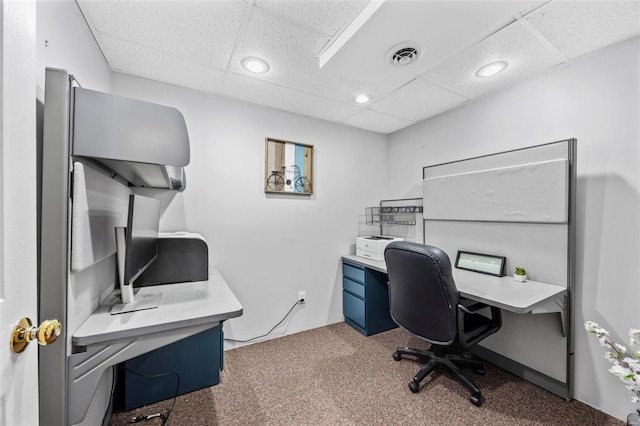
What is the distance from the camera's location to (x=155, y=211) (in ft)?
5.15

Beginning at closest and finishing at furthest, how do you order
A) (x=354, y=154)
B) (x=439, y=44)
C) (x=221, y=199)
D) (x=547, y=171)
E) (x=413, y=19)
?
(x=413, y=19) < (x=439, y=44) < (x=547, y=171) < (x=221, y=199) < (x=354, y=154)

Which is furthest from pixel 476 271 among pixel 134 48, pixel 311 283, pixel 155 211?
pixel 134 48

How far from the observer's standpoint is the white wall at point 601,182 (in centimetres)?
151

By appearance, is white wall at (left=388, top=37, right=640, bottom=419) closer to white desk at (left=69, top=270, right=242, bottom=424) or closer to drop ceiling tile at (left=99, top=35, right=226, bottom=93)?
white desk at (left=69, top=270, right=242, bottom=424)

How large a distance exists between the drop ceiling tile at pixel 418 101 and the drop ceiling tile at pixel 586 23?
731mm

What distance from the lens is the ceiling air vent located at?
1.56 metres

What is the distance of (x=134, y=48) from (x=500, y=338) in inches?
134

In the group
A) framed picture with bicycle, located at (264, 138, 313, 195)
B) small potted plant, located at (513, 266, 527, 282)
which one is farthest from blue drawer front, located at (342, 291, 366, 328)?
small potted plant, located at (513, 266, 527, 282)

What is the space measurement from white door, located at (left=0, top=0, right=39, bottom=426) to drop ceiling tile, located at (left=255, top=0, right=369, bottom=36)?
100 centimetres

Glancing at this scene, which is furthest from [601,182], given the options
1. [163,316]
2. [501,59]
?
[163,316]

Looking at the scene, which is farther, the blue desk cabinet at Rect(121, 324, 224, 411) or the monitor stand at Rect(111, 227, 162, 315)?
the blue desk cabinet at Rect(121, 324, 224, 411)

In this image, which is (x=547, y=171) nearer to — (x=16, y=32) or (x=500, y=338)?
(x=500, y=338)

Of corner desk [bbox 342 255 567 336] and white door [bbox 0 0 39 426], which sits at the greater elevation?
white door [bbox 0 0 39 426]

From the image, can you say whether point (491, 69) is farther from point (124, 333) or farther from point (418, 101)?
point (124, 333)
